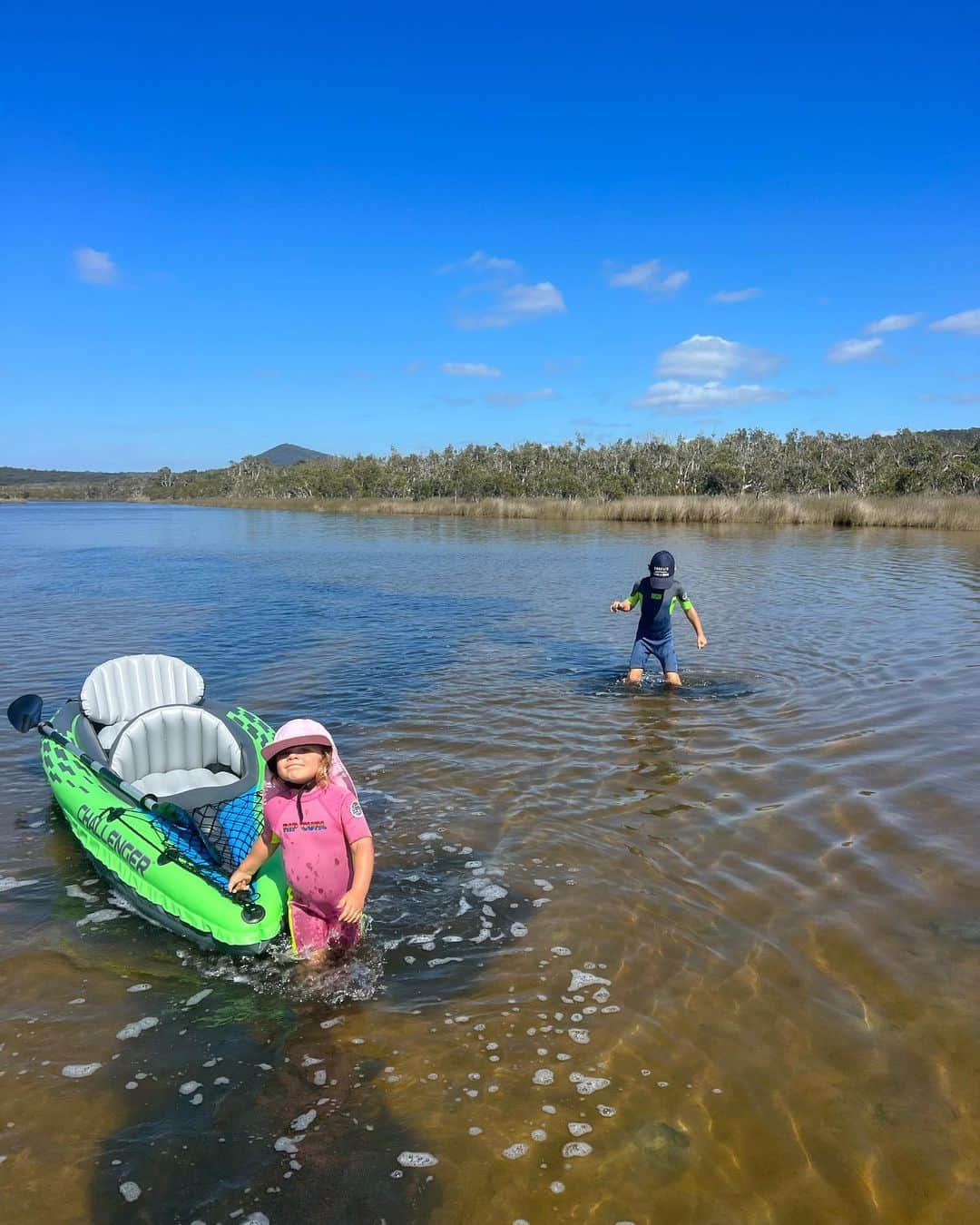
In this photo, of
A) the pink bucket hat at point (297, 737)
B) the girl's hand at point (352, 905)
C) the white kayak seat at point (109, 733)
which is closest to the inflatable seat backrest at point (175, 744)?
the white kayak seat at point (109, 733)

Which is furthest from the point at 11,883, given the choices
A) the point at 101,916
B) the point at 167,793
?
the point at 167,793

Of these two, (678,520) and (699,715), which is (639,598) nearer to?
(699,715)

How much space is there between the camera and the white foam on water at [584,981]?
15.1 ft

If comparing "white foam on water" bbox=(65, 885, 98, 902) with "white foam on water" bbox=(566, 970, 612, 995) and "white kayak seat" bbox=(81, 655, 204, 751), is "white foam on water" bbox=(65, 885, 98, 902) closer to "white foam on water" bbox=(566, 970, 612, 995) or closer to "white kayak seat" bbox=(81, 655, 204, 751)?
"white kayak seat" bbox=(81, 655, 204, 751)

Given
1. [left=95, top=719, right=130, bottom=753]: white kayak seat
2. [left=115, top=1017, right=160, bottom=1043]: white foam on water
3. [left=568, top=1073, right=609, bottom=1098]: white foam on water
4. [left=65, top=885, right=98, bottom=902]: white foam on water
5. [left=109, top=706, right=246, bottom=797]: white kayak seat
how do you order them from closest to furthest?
[left=568, top=1073, right=609, bottom=1098]: white foam on water, [left=115, top=1017, right=160, bottom=1043]: white foam on water, [left=65, top=885, right=98, bottom=902]: white foam on water, [left=109, top=706, right=246, bottom=797]: white kayak seat, [left=95, top=719, right=130, bottom=753]: white kayak seat

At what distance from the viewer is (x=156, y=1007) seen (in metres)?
Result: 4.48

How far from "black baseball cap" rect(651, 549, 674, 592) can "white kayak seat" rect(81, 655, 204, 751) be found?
582 centimetres

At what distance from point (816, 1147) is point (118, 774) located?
17.7ft

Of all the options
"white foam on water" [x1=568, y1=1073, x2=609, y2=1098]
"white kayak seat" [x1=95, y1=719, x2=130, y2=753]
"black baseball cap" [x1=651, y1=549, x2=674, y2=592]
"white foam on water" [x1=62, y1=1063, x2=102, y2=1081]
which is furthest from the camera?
"black baseball cap" [x1=651, y1=549, x2=674, y2=592]

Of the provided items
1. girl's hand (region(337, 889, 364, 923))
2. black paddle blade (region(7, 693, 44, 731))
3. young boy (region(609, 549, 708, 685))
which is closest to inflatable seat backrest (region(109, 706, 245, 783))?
black paddle blade (region(7, 693, 44, 731))

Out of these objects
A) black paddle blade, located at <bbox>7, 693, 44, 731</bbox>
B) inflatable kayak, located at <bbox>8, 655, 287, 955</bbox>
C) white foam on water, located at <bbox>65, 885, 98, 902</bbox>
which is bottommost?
white foam on water, located at <bbox>65, 885, 98, 902</bbox>

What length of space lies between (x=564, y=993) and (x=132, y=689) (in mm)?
5166

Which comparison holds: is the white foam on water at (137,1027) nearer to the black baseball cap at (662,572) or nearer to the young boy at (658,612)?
the young boy at (658,612)

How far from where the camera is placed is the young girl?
14.6 feet
